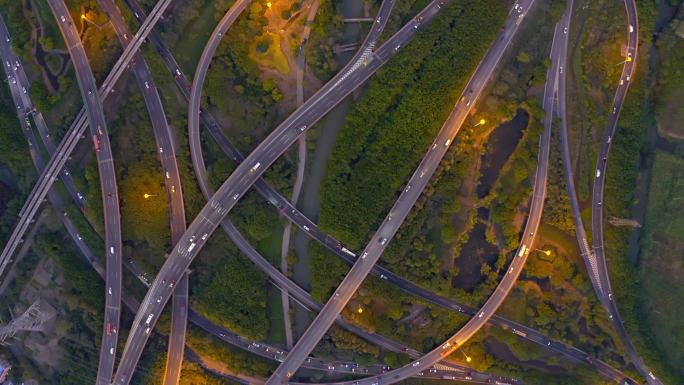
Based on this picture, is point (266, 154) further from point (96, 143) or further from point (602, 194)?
point (602, 194)

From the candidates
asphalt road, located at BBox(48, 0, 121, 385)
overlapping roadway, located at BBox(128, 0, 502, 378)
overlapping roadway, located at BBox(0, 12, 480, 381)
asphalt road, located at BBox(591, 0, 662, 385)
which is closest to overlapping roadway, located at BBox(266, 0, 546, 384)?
overlapping roadway, located at BBox(0, 12, 480, 381)

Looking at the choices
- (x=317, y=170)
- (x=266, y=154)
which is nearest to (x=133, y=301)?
(x=266, y=154)

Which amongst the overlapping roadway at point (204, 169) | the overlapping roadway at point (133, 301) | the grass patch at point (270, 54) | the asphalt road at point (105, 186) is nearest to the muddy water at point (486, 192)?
the overlapping roadway at point (133, 301)

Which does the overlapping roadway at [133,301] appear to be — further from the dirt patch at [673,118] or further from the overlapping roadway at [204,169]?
the dirt patch at [673,118]

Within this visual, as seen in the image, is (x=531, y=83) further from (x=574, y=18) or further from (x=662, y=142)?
(x=662, y=142)

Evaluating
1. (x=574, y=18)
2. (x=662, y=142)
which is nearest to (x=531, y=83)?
(x=574, y=18)

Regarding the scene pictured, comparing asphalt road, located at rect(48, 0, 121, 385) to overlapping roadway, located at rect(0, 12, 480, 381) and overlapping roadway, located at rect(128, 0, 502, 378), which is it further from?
overlapping roadway, located at rect(128, 0, 502, 378)
